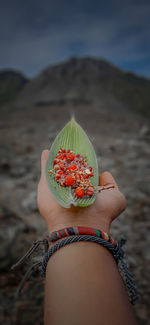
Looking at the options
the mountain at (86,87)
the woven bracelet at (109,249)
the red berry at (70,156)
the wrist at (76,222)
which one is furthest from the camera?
the mountain at (86,87)

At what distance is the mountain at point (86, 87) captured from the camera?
8133mm

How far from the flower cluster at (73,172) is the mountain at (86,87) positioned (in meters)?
6.90

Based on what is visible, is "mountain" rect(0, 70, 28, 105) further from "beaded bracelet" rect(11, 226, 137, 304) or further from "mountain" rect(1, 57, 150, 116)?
"beaded bracelet" rect(11, 226, 137, 304)

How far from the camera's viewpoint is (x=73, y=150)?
3.76 ft

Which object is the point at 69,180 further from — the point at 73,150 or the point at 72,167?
the point at 73,150

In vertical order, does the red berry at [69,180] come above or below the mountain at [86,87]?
below

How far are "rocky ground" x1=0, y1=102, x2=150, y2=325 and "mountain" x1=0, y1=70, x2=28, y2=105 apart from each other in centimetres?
546

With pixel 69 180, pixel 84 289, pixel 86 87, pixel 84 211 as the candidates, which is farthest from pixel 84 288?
pixel 86 87

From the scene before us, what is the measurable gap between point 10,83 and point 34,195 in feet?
35.6

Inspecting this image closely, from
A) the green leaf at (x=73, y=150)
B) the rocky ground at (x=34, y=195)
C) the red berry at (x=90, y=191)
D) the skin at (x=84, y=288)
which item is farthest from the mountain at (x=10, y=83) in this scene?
the skin at (x=84, y=288)

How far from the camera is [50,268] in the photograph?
686 millimetres

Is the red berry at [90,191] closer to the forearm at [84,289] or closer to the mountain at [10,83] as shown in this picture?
the forearm at [84,289]

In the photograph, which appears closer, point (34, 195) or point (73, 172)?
point (73, 172)

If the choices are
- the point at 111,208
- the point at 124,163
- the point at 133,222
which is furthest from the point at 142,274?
the point at 124,163
